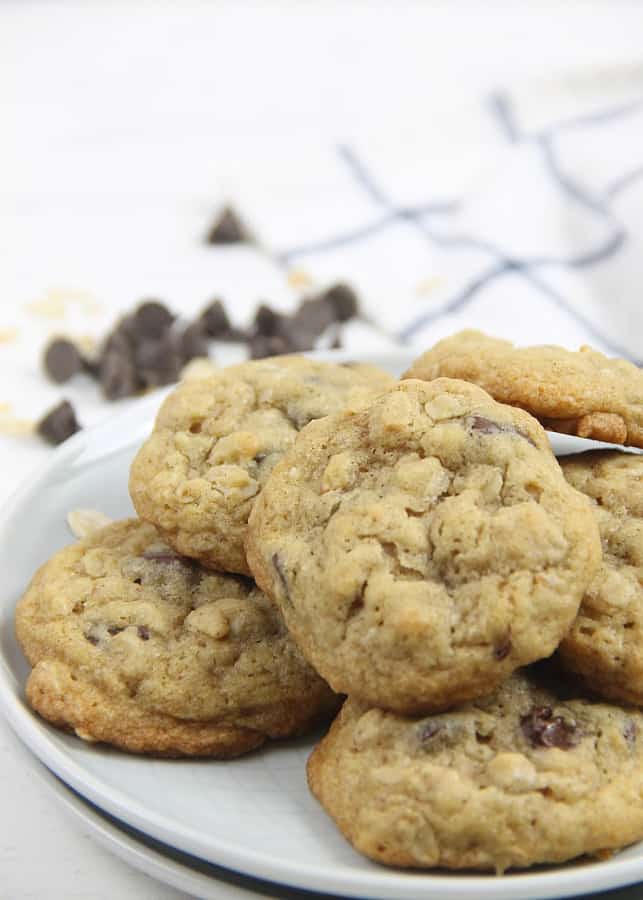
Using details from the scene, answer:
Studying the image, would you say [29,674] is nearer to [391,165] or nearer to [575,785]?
[575,785]

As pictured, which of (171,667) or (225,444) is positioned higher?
(225,444)

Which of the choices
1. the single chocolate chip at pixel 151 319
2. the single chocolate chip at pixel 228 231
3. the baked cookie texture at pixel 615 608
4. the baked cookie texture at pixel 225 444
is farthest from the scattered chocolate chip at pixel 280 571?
the single chocolate chip at pixel 228 231

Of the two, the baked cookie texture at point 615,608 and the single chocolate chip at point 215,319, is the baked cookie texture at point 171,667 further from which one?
the single chocolate chip at point 215,319

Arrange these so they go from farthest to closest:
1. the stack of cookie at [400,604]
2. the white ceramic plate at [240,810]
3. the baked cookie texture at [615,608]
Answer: the baked cookie texture at [615,608]
the stack of cookie at [400,604]
the white ceramic plate at [240,810]

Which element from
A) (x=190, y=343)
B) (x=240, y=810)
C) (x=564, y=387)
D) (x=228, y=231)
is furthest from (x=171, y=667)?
(x=228, y=231)

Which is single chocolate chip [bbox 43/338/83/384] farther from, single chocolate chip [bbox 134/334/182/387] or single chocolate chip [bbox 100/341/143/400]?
single chocolate chip [bbox 134/334/182/387]

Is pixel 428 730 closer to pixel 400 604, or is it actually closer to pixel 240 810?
pixel 400 604
